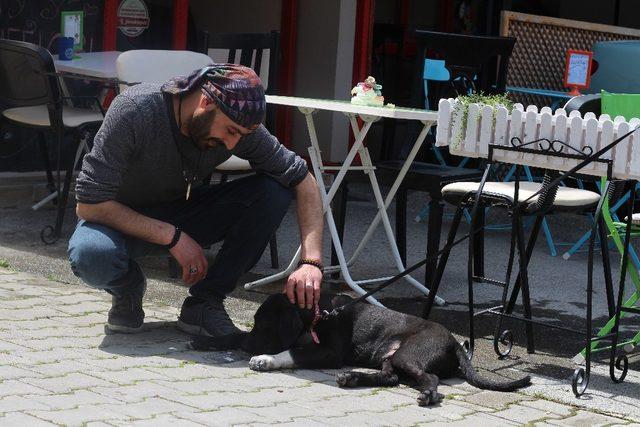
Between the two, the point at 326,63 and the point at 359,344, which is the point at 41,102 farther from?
the point at 326,63

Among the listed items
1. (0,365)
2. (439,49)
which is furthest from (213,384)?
(439,49)

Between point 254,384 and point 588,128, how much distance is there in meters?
1.54

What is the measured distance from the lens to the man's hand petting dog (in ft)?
13.9

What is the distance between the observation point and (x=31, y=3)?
306 inches

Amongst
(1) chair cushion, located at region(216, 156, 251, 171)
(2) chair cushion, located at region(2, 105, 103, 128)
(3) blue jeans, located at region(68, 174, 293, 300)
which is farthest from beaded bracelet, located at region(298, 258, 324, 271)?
(2) chair cushion, located at region(2, 105, 103, 128)

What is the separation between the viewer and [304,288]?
4.23 metres

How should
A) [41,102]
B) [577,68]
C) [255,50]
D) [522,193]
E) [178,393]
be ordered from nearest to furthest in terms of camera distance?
[178,393], [522,193], [41,102], [255,50], [577,68]

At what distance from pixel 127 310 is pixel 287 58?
→ 217 inches

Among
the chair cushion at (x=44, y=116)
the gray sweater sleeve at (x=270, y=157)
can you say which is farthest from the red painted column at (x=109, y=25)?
the gray sweater sleeve at (x=270, y=157)

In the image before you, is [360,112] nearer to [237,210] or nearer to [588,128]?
[237,210]

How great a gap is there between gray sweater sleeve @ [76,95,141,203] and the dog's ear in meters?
0.78

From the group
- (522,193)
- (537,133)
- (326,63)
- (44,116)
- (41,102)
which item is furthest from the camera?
(326,63)

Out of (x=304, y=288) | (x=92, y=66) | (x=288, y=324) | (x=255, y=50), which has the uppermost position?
(x=255, y=50)

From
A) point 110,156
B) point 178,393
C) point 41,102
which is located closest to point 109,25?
point 41,102
